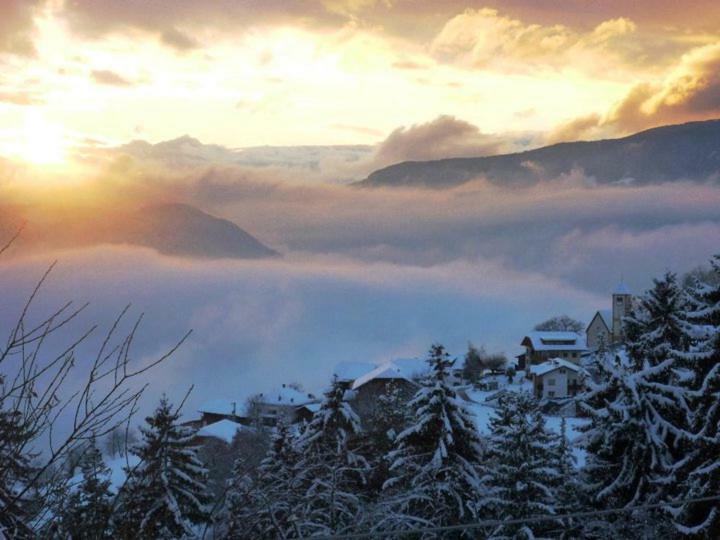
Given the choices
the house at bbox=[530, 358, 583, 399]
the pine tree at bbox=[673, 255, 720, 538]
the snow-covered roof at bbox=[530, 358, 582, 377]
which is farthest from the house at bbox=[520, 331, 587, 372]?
the pine tree at bbox=[673, 255, 720, 538]

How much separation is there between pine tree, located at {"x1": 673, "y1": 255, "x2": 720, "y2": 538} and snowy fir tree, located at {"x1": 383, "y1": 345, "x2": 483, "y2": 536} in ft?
10.8

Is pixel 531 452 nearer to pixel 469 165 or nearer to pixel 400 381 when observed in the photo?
pixel 400 381

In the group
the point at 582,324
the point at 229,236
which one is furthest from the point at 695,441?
the point at 229,236

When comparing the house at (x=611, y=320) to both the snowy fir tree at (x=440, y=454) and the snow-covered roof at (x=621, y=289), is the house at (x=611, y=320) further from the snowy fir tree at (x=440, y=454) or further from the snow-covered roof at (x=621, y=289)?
the snowy fir tree at (x=440, y=454)

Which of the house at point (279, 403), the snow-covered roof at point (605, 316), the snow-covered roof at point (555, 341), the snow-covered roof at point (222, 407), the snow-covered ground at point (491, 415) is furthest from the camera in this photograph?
the snow-covered roof at point (605, 316)

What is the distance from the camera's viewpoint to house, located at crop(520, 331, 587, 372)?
53.0 m

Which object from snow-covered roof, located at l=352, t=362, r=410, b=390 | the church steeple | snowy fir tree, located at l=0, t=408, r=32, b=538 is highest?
snowy fir tree, located at l=0, t=408, r=32, b=538

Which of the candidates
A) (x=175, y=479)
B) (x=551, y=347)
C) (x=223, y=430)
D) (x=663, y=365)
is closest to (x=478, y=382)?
(x=551, y=347)

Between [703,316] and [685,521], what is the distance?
2975 millimetres

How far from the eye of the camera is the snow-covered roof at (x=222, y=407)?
155ft

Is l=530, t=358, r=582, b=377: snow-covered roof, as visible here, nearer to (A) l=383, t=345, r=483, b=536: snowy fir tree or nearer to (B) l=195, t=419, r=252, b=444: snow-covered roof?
(B) l=195, t=419, r=252, b=444: snow-covered roof

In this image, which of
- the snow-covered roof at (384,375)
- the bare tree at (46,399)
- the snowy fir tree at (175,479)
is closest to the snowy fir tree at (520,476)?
the snowy fir tree at (175,479)

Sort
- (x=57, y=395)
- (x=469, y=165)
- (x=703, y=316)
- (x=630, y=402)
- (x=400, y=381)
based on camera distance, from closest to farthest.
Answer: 1. (x=57, y=395)
2. (x=703, y=316)
3. (x=630, y=402)
4. (x=400, y=381)
5. (x=469, y=165)

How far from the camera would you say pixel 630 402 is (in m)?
11.9
